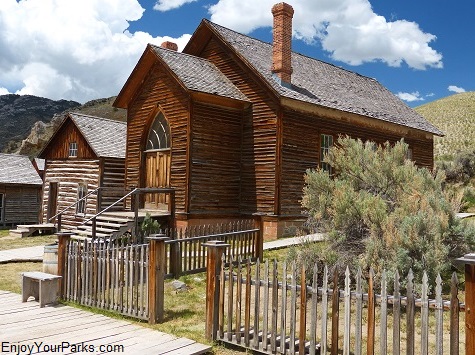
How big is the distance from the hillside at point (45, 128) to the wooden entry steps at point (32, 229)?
1558 inches

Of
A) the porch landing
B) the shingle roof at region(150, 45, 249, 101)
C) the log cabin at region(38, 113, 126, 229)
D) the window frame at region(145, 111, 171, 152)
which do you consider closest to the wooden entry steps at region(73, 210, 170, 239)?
the window frame at region(145, 111, 171, 152)

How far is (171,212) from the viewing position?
49.6 ft

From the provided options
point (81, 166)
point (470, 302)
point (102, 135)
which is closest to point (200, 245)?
Result: point (470, 302)

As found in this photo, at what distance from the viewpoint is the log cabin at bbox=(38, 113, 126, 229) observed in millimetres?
21312

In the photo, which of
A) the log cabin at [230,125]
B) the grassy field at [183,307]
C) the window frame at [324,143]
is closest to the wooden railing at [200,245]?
the grassy field at [183,307]

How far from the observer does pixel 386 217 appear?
8078 millimetres

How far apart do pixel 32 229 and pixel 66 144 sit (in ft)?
15.9

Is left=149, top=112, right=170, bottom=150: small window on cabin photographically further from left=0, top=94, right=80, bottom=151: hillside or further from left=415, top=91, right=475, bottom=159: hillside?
left=0, top=94, right=80, bottom=151: hillside

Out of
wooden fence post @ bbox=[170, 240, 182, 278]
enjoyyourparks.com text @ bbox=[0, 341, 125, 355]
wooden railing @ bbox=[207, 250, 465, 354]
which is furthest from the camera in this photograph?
wooden fence post @ bbox=[170, 240, 182, 278]

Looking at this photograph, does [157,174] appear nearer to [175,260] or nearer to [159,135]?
[159,135]

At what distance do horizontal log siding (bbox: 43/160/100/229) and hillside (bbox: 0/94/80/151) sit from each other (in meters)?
74.8

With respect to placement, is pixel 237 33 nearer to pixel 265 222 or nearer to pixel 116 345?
pixel 265 222

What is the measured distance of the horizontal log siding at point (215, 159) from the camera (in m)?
15.4

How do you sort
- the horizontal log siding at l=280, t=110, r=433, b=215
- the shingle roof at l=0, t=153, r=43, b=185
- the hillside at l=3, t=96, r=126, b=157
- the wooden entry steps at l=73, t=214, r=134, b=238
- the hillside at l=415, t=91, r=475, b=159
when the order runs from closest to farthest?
the wooden entry steps at l=73, t=214, r=134, b=238 → the horizontal log siding at l=280, t=110, r=433, b=215 → the shingle roof at l=0, t=153, r=43, b=185 → the hillside at l=3, t=96, r=126, b=157 → the hillside at l=415, t=91, r=475, b=159
